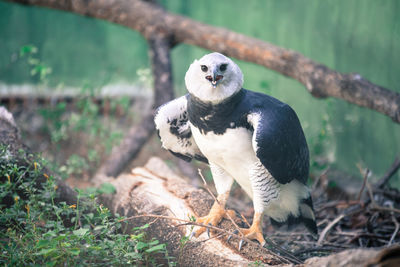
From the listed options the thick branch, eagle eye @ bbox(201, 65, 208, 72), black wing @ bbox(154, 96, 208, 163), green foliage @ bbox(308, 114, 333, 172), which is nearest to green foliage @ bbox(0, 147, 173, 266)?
black wing @ bbox(154, 96, 208, 163)

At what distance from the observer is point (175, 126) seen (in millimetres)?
3035

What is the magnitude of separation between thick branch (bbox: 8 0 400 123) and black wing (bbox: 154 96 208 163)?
5.55 feet

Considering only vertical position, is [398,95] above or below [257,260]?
above

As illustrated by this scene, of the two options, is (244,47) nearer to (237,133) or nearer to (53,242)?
(237,133)

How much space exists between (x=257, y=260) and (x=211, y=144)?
78cm

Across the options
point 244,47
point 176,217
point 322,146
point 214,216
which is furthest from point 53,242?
point 322,146

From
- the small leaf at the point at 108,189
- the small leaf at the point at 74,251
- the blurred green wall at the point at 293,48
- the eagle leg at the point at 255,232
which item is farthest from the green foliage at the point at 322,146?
the small leaf at the point at 74,251

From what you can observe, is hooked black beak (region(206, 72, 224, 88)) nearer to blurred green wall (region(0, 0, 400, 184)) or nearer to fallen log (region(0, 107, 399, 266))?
fallen log (region(0, 107, 399, 266))

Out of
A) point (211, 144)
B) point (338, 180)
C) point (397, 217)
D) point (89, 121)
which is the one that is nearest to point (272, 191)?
point (211, 144)

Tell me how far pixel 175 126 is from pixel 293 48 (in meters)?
3.27

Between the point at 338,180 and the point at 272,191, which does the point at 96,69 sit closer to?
the point at 338,180

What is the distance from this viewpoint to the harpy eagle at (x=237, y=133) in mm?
2527

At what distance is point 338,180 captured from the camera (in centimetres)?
493

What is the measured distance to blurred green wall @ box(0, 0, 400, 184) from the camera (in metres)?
4.72
